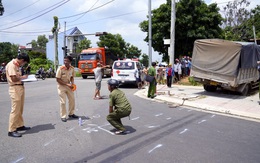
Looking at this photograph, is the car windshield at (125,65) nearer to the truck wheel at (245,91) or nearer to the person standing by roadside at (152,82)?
the person standing by roadside at (152,82)

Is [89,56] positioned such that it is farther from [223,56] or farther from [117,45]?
[117,45]

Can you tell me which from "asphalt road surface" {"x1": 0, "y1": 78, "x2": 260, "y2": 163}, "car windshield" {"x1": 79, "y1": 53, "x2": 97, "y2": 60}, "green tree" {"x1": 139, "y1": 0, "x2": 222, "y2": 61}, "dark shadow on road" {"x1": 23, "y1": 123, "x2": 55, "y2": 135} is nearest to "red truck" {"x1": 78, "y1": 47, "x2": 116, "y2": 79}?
"car windshield" {"x1": 79, "y1": 53, "x2": 97, "y2": 60}

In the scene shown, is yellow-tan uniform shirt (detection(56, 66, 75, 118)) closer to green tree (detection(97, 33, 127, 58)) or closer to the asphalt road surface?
the asphalt road surface

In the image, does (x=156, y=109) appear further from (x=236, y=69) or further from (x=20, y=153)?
(x=20, y=153)

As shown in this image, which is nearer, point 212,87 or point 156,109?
point 156,109

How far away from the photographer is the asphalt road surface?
4.32 metres

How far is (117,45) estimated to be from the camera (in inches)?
2003

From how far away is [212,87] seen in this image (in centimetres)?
1248

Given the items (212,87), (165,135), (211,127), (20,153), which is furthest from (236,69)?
(20,153)

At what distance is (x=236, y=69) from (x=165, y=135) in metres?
6.38

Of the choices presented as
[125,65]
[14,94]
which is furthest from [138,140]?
[125,65]

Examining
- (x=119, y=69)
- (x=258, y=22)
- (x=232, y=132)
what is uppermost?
(x=258, y=22)

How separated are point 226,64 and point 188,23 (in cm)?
1407

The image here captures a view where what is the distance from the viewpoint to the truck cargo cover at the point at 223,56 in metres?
10.6
